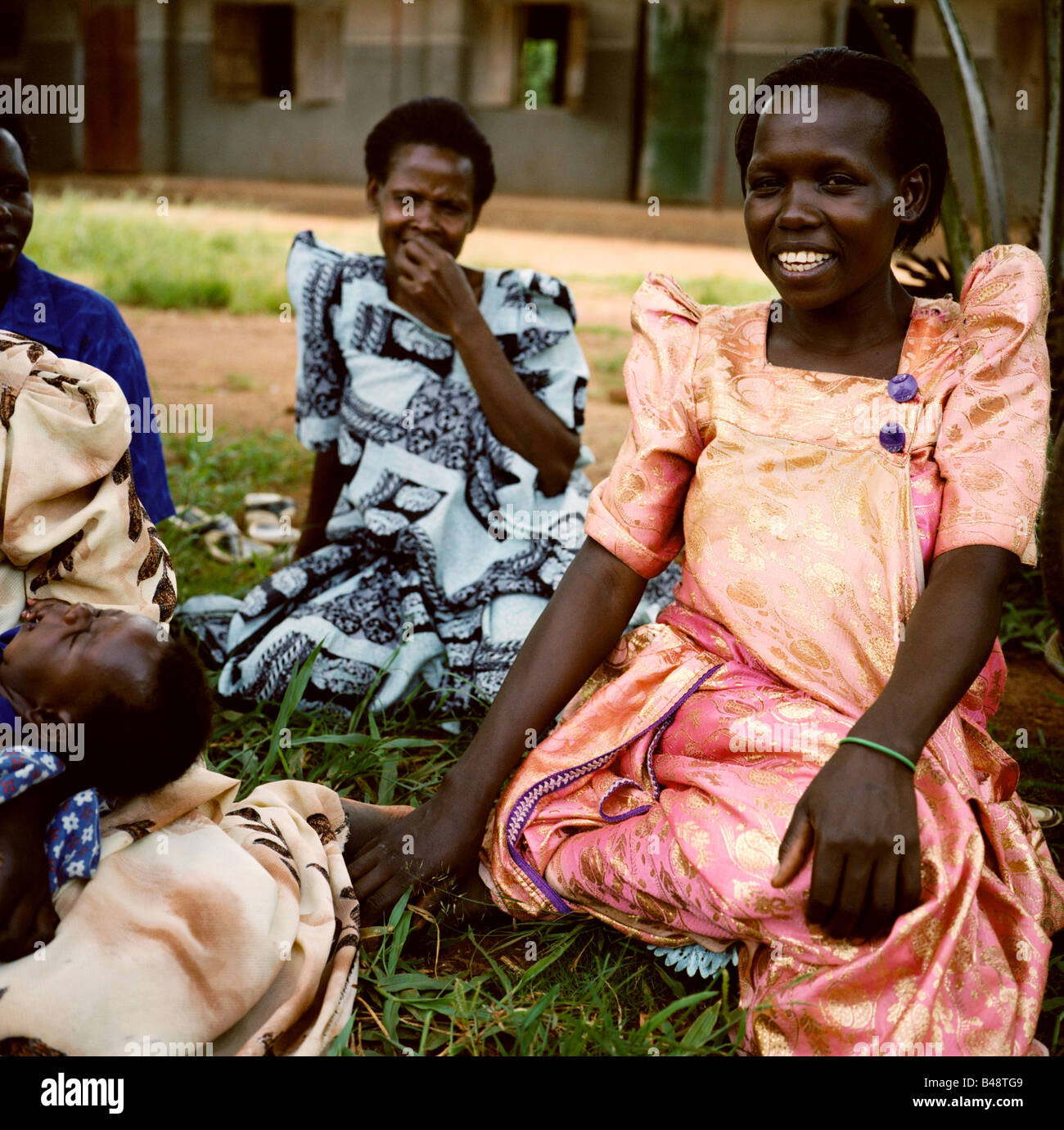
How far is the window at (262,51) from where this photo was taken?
14.5 m

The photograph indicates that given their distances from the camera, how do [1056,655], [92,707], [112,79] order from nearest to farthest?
[92,707]
[1056,655]
[112,79]

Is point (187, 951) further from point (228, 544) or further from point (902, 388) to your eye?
point (228, 544)

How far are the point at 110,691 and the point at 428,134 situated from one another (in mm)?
1740

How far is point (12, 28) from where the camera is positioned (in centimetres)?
1488

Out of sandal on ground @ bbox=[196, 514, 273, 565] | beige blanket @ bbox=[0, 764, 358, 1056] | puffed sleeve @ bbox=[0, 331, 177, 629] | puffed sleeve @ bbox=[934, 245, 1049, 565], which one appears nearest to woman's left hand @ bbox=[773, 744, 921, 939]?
puffed sleeve @ bbox=[934, 245, 1049, 565]

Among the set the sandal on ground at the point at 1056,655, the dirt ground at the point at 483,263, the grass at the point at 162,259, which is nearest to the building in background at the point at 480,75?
the dirt ground at the point at 483,263

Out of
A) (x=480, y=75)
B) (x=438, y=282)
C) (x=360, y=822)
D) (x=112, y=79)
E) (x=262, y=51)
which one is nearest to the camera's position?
(x=360, y=822)

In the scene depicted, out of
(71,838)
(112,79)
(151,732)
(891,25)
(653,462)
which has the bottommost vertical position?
(71,838)

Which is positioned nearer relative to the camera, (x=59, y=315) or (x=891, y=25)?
(x=59, y=315)

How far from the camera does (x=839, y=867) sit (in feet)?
5.19

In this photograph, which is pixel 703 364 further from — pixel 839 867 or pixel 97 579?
pixel 97 579

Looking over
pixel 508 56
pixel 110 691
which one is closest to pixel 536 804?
pixel 110 691

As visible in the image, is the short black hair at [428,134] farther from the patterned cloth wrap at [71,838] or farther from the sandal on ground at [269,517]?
the patterned cloth wrap at [71,838]
